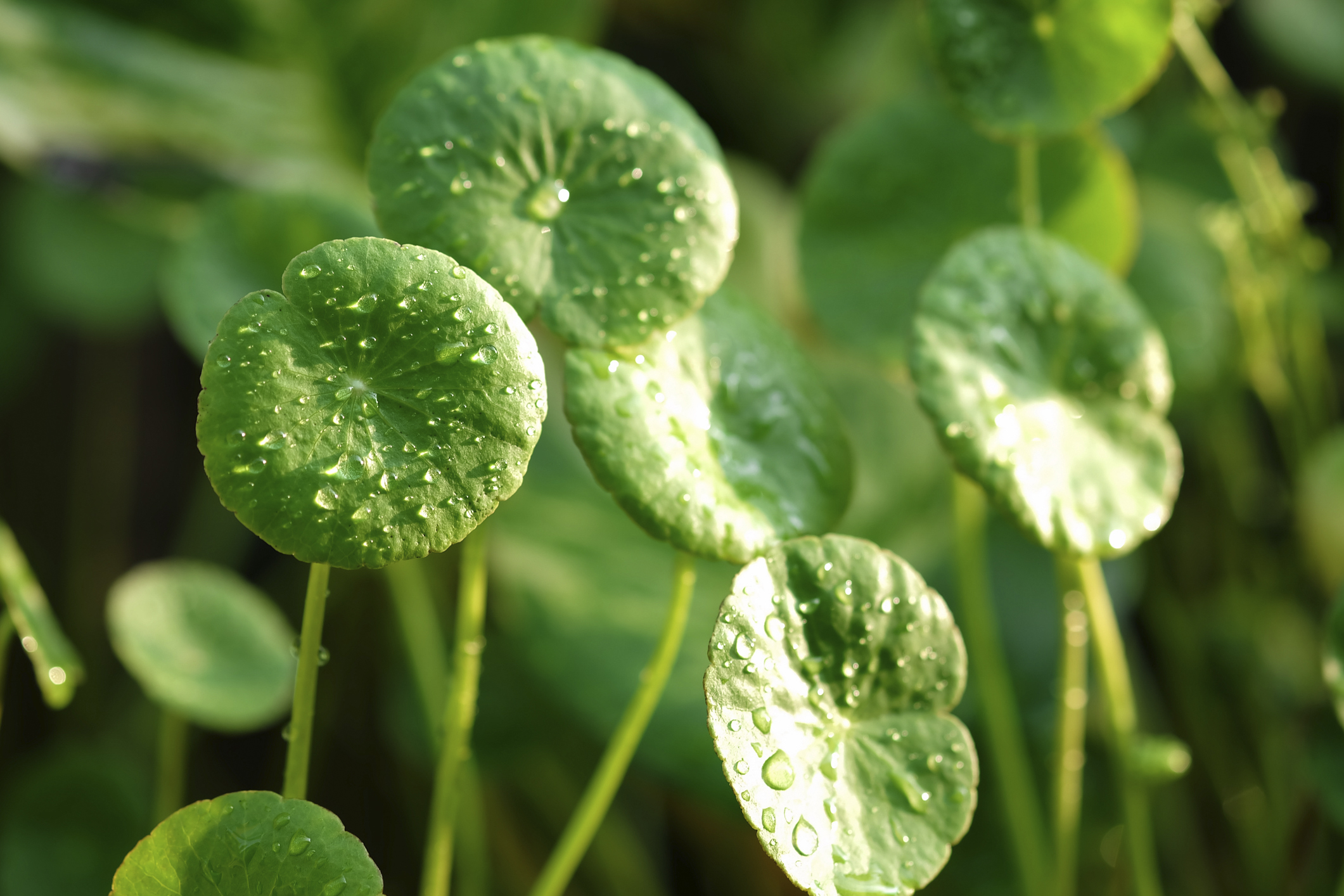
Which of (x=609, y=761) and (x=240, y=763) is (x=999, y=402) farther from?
(x=240, y=763)

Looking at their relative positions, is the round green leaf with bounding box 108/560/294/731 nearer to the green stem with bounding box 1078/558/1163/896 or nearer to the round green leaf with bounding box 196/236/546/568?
the round green leaf with bounding box 196/236/546/568

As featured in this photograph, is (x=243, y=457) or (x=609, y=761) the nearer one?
(x=243, y=457)

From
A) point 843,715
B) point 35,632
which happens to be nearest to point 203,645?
point 35,632

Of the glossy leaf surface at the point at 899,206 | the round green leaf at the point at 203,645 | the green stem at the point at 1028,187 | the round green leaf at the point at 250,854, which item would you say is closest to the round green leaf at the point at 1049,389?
the green stem at the point at 1028,187

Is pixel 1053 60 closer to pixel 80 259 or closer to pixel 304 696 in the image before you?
pixel 304 696

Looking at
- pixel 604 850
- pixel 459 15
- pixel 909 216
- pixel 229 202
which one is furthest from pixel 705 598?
pixel 459 15

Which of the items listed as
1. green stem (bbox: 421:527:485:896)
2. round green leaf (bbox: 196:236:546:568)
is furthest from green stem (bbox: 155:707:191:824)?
round green leaf (bbox: 196:236:546:568)

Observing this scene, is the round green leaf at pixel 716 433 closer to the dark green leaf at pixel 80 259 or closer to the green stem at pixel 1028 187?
the green stem at pixel 1028 187
